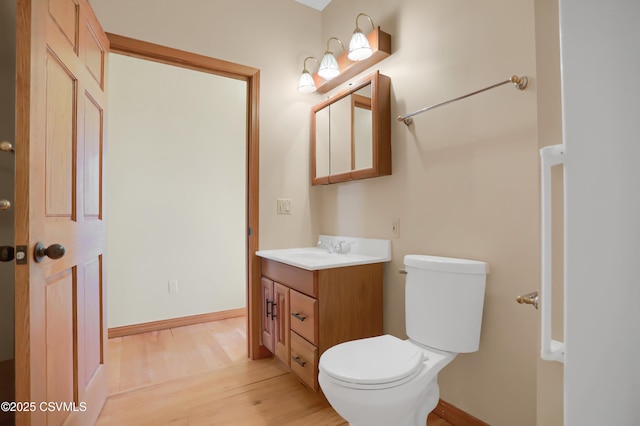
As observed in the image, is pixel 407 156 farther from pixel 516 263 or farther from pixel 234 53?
pixel 234 53

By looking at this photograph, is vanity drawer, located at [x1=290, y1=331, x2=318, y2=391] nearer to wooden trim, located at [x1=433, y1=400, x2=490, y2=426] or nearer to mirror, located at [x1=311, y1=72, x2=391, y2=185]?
wooden trim, located at [x1=433, y1=400, x2=490, y2=426]

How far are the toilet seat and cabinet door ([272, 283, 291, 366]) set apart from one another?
0.66 metres

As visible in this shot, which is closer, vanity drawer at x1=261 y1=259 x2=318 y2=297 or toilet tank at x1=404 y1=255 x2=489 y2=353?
toilet tank at x1=404 y1=255 x2=489 y2=353

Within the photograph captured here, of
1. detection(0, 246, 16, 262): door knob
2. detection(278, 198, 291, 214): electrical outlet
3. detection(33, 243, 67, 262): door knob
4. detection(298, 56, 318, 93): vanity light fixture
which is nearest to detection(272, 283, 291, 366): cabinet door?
detection(278, 198, 291, 214): electrical outlet

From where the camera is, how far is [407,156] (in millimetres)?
1825

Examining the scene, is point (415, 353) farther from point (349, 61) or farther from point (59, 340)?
point (349, 61)

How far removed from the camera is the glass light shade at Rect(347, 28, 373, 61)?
1.91 meters

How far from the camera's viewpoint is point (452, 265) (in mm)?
1394

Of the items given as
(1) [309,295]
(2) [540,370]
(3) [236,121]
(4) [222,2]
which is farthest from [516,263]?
(3) [236,121]

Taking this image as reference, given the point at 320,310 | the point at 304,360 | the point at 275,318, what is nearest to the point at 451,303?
the point at 320,310

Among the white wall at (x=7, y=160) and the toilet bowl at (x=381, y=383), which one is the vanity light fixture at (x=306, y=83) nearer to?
the white wall at (x=7, y=160)

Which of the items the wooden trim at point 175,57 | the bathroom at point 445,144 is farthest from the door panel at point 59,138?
the bathroom at point 445,144

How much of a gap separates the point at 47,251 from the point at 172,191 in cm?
195

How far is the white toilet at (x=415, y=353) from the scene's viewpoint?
1.14 m
